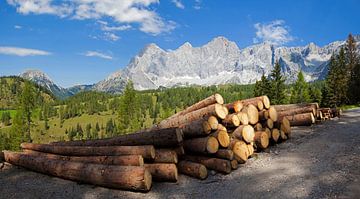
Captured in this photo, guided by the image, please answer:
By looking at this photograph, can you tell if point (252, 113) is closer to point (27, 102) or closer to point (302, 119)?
point (302, 119)

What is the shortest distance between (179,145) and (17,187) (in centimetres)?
716

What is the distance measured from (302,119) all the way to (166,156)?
12.4 m

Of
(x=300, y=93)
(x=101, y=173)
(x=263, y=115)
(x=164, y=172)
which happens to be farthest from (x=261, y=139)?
(x=300, y=93)

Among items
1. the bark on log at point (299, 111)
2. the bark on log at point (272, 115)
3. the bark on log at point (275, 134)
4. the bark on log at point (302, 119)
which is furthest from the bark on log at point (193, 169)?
the bark on log at point (302, 119)

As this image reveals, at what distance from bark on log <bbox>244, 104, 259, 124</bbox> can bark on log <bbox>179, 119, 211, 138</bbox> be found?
3.09 m

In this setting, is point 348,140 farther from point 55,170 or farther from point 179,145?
point 55,170

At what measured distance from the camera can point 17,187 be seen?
1368 centimetres

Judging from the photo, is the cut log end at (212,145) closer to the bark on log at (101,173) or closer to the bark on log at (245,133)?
Result: the bark on log at (245,133)

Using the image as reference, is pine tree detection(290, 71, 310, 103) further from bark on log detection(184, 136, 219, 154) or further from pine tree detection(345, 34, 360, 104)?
bark on log detection(184, 136, 219, 154)

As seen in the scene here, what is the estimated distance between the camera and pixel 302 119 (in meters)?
22.3

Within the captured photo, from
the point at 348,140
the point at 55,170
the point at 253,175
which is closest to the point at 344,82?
the point at 348,140

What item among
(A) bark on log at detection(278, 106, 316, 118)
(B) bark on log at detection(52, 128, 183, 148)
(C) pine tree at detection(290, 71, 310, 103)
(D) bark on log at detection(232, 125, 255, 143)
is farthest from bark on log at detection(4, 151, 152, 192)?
(C) pine tree at detection(290, 71, 310, 103)

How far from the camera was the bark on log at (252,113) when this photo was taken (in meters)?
16.9

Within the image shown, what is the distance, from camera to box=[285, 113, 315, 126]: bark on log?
22.1 m
